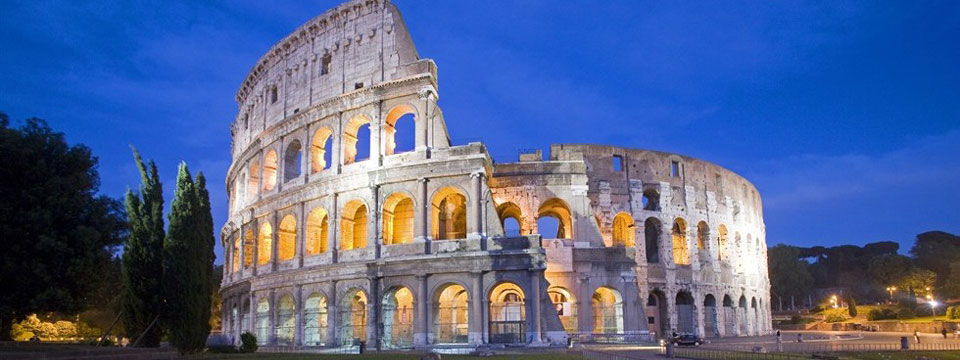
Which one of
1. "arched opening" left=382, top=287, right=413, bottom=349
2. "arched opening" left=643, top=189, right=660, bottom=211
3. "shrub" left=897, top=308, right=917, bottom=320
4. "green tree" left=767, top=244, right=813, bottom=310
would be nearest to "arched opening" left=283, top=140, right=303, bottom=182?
"arched opening" left=382, top=287, right=413, bottom=349

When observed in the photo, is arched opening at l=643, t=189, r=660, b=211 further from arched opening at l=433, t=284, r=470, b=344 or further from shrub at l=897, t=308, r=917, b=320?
shrub at l=897, t=308, r=917, b=320

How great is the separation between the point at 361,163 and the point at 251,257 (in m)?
11.5

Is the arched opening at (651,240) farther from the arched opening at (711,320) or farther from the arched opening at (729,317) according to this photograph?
the arched opening at (729,317)

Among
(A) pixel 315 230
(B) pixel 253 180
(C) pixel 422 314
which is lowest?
(C) pixel 422 314

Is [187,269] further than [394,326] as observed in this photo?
No

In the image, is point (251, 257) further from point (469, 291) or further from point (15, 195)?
point (15, 195)

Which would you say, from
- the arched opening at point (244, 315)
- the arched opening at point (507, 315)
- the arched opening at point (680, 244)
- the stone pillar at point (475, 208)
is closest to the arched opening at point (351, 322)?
the stone pillar at point (475, 208)

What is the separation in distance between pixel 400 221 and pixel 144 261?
Result: 45.6 feet

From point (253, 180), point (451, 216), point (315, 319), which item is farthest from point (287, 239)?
point (451, 216)

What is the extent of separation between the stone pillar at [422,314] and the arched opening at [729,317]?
20.6 meters

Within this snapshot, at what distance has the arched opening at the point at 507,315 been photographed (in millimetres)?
28219

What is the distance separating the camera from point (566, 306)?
34.7m

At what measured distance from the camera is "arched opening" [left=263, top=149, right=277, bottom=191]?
3819 cm

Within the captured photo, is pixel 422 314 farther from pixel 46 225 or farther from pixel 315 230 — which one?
pixel 46 225
